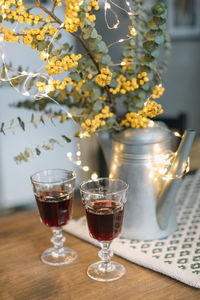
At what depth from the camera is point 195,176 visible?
1.42m

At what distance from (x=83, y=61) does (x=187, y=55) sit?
96.9 inches

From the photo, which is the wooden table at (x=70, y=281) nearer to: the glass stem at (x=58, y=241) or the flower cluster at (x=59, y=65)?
the glass stem at (x=58, y=241)

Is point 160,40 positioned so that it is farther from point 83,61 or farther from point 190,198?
point 190,198

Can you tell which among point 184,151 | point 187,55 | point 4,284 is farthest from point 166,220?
point 187,55

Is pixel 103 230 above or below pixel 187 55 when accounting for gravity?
below

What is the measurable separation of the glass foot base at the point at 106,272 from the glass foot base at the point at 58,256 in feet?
0.21

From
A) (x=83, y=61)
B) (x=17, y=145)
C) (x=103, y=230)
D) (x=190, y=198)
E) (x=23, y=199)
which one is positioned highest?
(x=83, y=61)

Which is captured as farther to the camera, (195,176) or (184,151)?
(195,176)

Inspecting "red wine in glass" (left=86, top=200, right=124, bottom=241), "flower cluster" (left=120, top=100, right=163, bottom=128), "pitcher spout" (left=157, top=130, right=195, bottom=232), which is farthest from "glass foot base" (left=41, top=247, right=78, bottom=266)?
"flower cluster" (left=120, top=100, right=163, bottom=128)

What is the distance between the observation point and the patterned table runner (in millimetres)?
826

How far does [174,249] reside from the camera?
3.03 feet

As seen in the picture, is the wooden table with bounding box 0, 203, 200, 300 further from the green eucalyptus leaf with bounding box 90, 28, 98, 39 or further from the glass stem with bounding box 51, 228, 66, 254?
the green eucalyptus leaf with bounding box 90, 28, 98, 39

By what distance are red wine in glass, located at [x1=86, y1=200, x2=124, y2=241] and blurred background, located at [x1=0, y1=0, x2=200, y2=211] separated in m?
2.08

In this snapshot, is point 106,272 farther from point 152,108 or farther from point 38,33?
point 38,33
